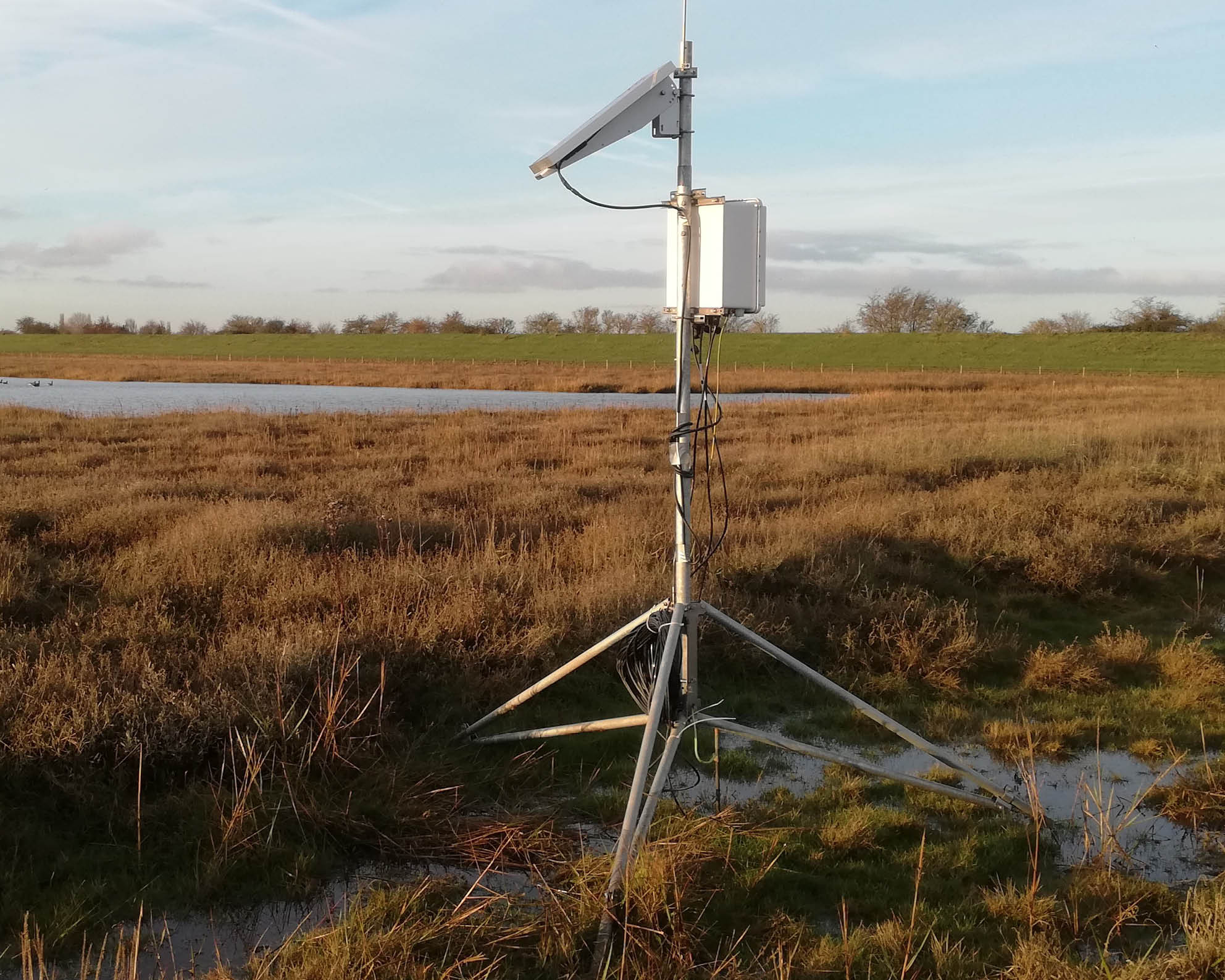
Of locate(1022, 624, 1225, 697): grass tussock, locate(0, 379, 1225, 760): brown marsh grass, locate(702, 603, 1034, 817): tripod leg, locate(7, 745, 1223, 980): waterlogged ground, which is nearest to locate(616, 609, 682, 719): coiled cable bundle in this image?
locate(702, 603, 1034, 817): tripod leg

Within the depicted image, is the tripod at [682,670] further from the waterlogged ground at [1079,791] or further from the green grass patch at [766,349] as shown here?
the green grass patch at [766,349]

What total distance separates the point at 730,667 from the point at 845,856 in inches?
93.0

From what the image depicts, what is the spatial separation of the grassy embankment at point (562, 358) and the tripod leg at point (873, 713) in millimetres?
44032

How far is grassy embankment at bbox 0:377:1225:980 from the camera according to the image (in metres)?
3.62

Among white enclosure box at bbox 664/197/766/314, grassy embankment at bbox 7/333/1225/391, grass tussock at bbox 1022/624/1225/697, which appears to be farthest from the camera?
grassy embankment at bbox 7/333/1225/391

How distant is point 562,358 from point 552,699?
256 feet

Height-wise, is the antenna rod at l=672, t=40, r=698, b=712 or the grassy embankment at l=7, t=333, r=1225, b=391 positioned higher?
the grassy embankment at l=7, t=333, r=1225, b=391

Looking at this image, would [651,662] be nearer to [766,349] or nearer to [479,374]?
[479,374]

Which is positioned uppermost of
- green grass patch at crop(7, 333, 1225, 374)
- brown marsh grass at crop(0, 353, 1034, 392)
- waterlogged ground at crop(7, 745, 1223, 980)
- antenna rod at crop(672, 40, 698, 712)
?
green grass patch at crop(7, 333, 1225, 374)

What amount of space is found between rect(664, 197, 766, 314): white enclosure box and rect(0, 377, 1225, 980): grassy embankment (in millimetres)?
2171

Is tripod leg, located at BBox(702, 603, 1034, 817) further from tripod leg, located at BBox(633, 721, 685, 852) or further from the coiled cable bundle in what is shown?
tripod leg, located at BBox(633, 721, 685, 852)

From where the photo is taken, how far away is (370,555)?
8555 millimetres

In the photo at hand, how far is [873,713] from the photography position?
4.37 meters

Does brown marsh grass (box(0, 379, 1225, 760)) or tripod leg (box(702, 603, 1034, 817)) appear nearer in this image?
tripod leg (box(702, 603, 1034, 817))
